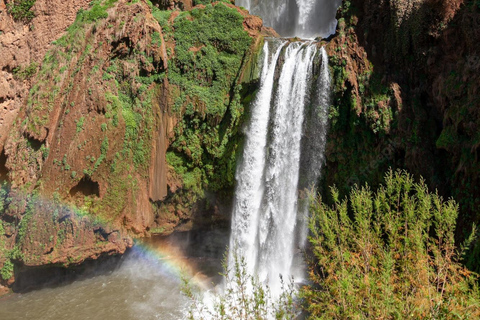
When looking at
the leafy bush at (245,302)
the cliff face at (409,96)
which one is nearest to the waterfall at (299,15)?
the cliff face at (409,96)

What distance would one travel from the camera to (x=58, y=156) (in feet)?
47.9

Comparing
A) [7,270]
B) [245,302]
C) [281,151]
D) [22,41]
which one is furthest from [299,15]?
[245,302]

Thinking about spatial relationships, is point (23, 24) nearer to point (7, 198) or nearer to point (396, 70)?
point (7, 198)

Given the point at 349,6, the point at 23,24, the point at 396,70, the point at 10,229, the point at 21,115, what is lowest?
the point at 10,229

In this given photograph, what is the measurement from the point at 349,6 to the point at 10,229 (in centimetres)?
1831

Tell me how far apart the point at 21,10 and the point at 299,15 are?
62.1 ft

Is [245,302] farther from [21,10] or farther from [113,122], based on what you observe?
[21,10]

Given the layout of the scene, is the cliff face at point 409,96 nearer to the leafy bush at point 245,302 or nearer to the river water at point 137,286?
the leafy bush at point 245,302

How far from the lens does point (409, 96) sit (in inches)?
497

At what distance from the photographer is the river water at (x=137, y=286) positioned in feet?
45.4

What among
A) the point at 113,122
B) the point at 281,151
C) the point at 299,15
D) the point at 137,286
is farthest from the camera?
the point at 299,15

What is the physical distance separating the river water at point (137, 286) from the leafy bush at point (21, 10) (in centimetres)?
1286

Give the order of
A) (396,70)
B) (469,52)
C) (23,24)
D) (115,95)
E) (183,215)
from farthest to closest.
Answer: (183,215), (23,24), (115,95), (396,70), (469,52)

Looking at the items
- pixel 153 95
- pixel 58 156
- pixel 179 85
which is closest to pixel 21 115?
pixel 58 156
